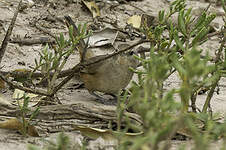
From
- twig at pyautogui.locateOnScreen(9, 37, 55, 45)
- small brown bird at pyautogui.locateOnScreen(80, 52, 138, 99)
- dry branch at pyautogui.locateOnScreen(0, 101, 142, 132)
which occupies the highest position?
twig at pyautogui.locateOnScreen(9, 37, 55, 45)

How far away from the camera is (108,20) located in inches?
166

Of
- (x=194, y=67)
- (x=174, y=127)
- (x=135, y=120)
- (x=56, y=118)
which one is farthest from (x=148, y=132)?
(x=56, y=118)

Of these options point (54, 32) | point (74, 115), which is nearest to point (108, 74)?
point (74, 115)

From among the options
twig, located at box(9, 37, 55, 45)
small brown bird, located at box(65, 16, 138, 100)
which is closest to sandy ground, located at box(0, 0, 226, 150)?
twig, located at box(9, 37, 55, 45)

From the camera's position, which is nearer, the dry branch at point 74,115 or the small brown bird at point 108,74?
the dry branch at point 74,115

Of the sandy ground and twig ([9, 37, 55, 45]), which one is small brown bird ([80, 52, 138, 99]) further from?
twig ([9, 37, 55, 45])

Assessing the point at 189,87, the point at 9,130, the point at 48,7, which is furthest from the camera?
the point at 48,7

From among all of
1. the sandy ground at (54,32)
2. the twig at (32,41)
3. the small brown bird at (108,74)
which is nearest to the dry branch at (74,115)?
the sandy ground at (54,32)

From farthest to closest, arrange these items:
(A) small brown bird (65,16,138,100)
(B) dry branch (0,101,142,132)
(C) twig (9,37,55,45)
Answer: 1. (C) twig (9,37,55,45)
2. (A) small brown bird (65,16,138,100)
3. (B) dry branch (0,101,142,132)

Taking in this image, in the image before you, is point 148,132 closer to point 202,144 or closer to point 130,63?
point 202,144

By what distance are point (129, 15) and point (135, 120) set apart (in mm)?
2640

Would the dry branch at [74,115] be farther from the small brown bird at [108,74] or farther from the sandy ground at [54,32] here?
the small brown bird at [108,74]

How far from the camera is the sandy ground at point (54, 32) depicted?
1876mm

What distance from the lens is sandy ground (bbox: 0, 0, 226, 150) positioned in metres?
1.88
